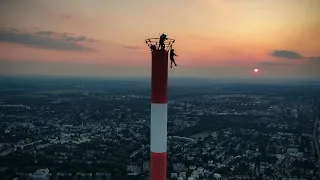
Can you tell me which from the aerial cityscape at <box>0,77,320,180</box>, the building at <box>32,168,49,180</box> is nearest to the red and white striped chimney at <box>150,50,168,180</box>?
the aerial cityscape at <box>0,77,320,180</box>

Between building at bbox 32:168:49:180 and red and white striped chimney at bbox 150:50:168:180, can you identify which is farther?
building at bbox 32:168:49:180

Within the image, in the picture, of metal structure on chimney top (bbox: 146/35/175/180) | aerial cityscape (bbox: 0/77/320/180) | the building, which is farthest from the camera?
aerial cityscape (bbox: 0/77/320/180)

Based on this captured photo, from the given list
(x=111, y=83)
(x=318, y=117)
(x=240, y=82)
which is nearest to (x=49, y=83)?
(x=111, y=83)

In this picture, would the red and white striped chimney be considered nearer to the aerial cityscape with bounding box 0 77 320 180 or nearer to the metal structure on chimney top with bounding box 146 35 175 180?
the metal structure on chimney top with bounding box 146 35 175 180

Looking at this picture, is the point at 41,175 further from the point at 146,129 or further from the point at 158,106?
the point at 158,106

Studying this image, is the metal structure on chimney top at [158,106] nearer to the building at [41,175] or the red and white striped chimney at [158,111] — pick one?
the red and white striped chimney at [158,111]

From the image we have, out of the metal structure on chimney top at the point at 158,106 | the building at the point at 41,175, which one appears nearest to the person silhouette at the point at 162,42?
the metal structure on chimney top at the point at 158,106

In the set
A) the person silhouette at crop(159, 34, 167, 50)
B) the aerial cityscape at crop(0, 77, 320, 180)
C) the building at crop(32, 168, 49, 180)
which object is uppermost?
the person silhouette at crop(159, 34, 167, 50)

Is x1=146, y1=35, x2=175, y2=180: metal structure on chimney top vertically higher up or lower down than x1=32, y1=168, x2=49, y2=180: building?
higher up
